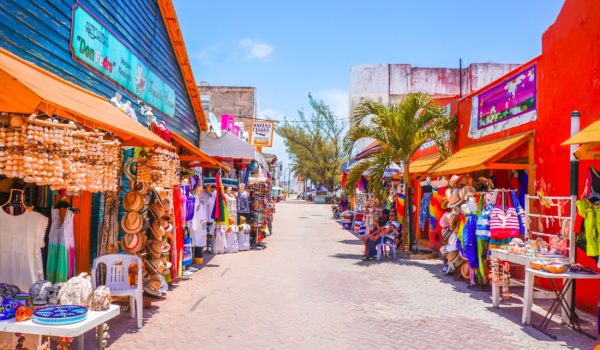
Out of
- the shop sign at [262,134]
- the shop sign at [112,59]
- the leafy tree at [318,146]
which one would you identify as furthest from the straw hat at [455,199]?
the leafy tree at [318,146]

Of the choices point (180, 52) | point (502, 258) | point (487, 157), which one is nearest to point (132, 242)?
point (502, 258)

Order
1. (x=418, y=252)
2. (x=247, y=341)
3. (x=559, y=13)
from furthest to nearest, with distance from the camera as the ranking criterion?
(x=418, y=252), (x=559, y=13), (x=247, y=341)

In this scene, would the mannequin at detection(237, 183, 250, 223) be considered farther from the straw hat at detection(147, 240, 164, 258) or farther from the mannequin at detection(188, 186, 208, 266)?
the straw hat at detection(147, 240, 164, 258)

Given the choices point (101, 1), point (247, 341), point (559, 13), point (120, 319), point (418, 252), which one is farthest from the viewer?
point (418, 252)

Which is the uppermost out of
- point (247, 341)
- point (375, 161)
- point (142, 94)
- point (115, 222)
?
point (142, 94)

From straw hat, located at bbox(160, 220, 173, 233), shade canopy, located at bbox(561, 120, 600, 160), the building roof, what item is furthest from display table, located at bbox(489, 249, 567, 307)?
the building roof

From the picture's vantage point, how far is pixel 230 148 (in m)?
14.6

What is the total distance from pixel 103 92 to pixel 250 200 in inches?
325

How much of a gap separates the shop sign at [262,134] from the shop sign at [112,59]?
17218 mm

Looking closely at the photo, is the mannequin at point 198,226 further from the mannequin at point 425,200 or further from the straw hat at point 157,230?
the mannequin at point 425,200

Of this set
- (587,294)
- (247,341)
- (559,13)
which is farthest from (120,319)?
(559,13)

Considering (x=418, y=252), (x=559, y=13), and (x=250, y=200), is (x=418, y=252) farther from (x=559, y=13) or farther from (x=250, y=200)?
(x=559, y=13)

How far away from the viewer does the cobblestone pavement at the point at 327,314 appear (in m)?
5.97

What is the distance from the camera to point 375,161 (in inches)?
561
